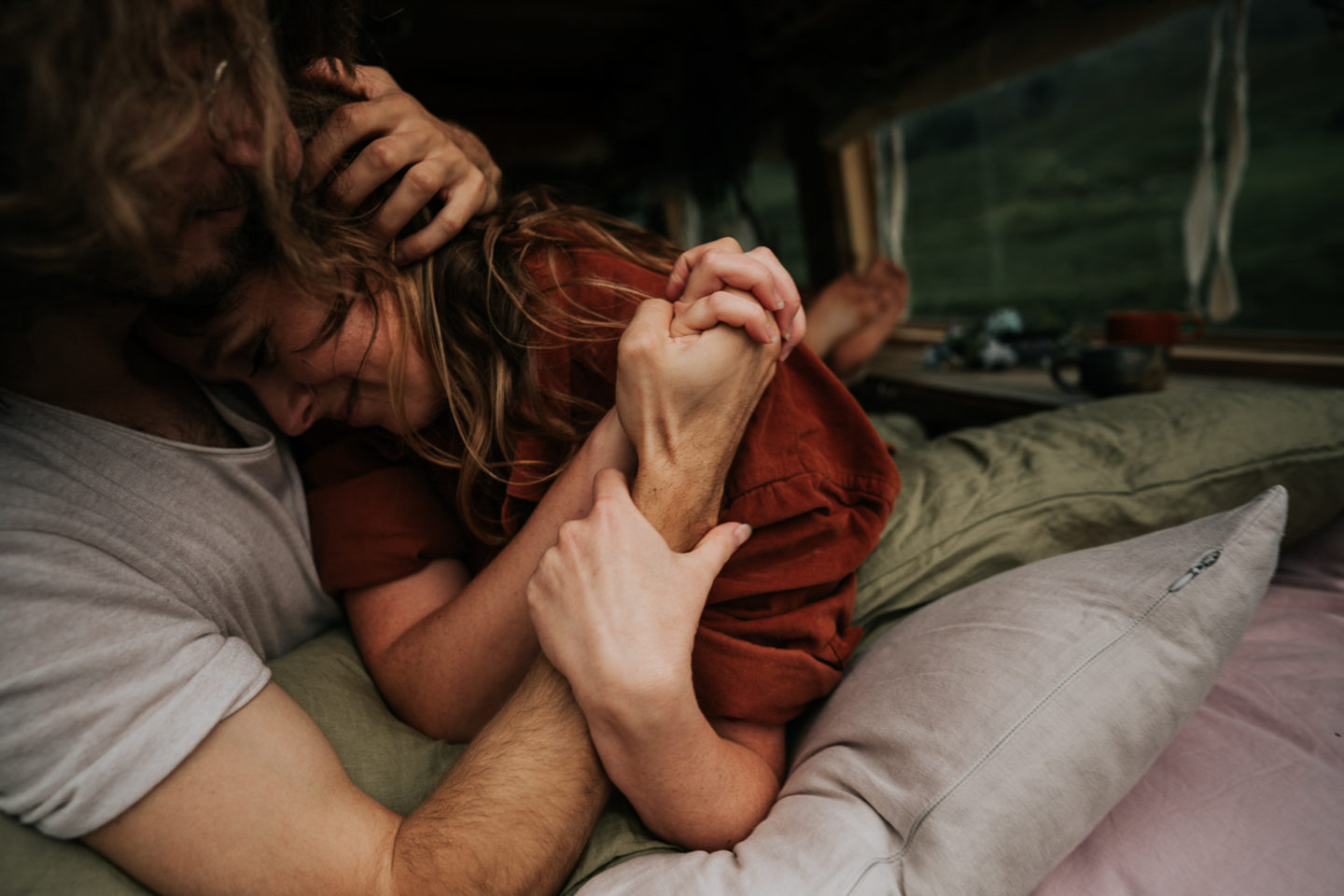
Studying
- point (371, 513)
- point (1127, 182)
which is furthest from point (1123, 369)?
point (371, 513)

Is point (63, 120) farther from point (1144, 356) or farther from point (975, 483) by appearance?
point (1144, 356)

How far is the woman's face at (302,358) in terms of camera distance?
0.94 meters

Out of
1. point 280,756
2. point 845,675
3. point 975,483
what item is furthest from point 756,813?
point 975,483

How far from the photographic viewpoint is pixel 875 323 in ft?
8.18

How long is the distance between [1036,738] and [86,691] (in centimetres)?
89

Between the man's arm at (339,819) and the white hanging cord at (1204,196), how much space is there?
251 cm

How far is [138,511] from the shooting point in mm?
861

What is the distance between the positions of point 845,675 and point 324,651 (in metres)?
0.72

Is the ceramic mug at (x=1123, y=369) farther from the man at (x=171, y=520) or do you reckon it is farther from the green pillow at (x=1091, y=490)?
the man at (x=171, y=520)

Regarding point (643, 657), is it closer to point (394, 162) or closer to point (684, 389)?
point (684, 389)

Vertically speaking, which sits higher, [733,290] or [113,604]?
[733,290]

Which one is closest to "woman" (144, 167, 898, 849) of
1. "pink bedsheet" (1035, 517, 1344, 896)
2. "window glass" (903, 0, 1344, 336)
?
"pink bedsheet" (1035, 517, 1344, 896)

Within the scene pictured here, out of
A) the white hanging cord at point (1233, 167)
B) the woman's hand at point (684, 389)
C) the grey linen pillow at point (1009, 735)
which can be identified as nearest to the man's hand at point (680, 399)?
the woman's hand at point (684, 389)

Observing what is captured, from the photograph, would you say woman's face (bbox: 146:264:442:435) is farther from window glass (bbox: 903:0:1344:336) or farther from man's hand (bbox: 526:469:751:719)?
window glass (bbox: 903:0:1344:336)
